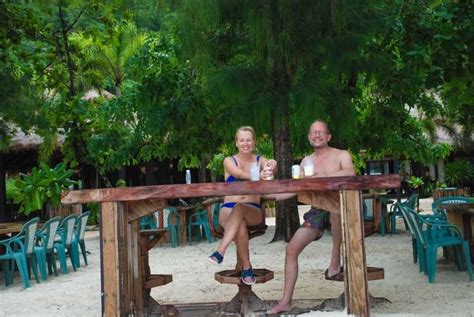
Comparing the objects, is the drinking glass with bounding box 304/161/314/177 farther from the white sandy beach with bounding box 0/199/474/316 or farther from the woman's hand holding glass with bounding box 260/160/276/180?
the white sandy beach with bounding box 0/199/474/316

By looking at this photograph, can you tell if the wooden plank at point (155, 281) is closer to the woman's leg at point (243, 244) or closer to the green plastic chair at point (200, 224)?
the woman's leg at point (243, 244)

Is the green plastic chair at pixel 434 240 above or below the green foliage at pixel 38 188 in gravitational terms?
below

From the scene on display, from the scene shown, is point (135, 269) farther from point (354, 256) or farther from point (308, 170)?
point (354, 256)

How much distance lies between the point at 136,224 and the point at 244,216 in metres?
0.70

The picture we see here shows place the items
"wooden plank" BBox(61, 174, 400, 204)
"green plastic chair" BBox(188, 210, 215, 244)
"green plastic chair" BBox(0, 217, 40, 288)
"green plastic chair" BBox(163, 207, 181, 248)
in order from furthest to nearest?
"green plastic chair" BBox(188, 210, 215, 244), "green plastic chair" BBox(163, 207, 181, 248), "green plastic chair" BBox(0, 217, 40, 288), "wooden plank" BBox(61, 174, 400, 204)

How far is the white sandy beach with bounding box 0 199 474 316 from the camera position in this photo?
14.1 feet

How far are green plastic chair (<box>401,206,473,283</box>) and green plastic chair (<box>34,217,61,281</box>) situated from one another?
3.63 m

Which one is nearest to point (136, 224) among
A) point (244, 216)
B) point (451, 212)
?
point (244, 216)

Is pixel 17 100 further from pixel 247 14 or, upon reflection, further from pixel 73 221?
pixel 247 14

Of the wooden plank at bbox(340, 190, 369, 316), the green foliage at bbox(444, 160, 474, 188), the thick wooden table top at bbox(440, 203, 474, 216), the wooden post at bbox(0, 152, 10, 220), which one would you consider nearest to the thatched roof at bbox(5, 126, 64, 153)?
the wooden post at bbox(0, 152, 10, 220)

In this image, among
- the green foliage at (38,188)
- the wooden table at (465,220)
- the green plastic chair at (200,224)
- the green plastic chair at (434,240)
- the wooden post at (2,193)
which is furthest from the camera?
the wooden post at (2,193)

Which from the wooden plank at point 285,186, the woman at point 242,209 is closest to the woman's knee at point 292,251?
the woman at point 242,209

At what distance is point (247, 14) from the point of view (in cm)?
677

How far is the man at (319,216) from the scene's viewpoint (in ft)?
12.1
